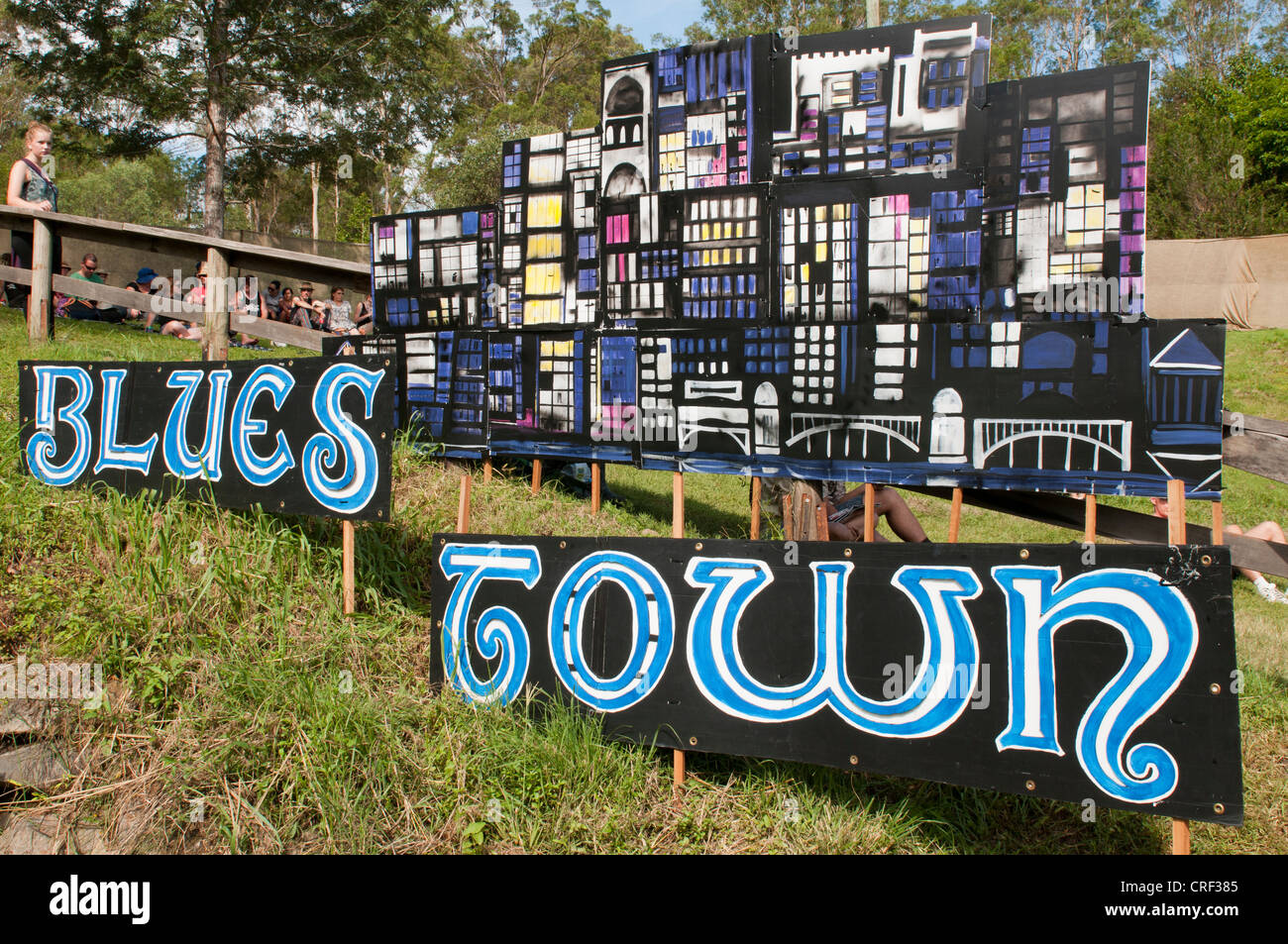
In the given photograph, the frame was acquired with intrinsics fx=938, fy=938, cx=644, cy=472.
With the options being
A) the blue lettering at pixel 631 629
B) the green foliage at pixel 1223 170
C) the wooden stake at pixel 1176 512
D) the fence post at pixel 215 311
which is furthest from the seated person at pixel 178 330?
the green foliage at pixel 1223 170

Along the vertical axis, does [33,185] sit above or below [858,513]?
above

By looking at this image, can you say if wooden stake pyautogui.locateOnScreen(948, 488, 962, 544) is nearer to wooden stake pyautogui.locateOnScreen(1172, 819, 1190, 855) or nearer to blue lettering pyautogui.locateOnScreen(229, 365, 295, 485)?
wooden stake pyautogui.locateOnScreen(1172, 819, 1190, 855)

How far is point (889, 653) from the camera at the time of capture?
3.55 m

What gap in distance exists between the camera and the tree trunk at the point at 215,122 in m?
17.9

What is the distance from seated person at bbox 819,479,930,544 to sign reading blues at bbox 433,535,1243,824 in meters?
2.28

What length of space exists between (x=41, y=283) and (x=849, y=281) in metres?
7.08

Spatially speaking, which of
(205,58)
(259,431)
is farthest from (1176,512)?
(205,58)

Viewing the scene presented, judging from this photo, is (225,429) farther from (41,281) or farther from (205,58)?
(205,58)

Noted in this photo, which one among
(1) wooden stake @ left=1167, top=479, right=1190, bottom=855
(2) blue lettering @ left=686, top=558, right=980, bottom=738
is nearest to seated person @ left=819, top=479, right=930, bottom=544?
(1) wooden stake @ left=1167, top=479, right=1190, bottom=855

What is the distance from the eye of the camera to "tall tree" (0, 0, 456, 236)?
57.5 ft

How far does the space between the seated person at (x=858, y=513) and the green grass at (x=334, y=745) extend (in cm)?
205

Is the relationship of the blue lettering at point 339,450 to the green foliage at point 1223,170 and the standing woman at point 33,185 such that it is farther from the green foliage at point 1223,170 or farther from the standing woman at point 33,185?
the green foliage at point 1223,170

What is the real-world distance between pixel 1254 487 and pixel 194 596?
35.9ft

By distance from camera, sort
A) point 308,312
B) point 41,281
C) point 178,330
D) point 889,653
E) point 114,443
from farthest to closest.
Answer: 1. point 308,312
2. point 178,330
3. point 41,281
4. point 114,443
5. point 889,653
